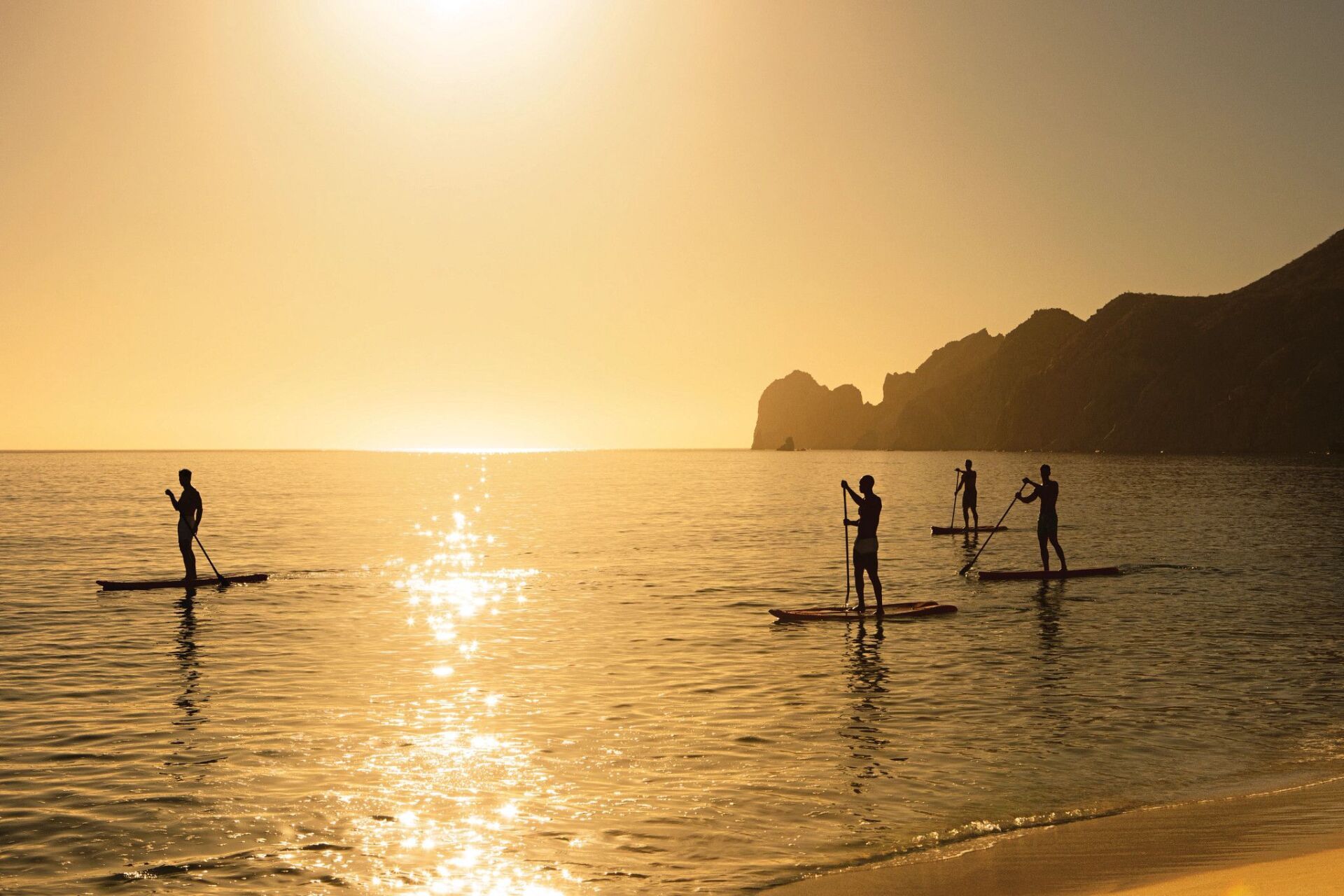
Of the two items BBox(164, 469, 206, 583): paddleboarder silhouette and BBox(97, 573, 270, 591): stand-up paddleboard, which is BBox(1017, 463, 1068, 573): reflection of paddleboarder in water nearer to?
BBox(164, 469, 206, 583): paddleboarder silhouette

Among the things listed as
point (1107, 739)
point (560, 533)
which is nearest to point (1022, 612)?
point (1107, 739)

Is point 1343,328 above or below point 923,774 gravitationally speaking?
above

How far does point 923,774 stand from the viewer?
35.4 feet

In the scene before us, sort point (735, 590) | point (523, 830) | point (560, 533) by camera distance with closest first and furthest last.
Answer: point (523, 830) < point (735, 590) < point (560, 533)

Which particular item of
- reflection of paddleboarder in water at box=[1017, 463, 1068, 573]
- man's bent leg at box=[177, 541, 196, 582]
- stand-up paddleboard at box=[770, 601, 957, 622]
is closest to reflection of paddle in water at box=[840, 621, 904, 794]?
stand-up paddleboard at box=[770, 601, 957, 622]

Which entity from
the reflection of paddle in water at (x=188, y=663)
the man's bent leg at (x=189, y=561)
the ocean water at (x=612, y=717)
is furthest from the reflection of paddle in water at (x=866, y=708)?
the man's bent leg at (x=189, y=561)

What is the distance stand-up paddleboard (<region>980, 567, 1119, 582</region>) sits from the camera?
28125 millimetres

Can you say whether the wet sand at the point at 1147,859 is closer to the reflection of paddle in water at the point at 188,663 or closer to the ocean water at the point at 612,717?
the ocean water at the point at 612,717

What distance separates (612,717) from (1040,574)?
18427 millimetres

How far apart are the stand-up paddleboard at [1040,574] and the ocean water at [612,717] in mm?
445

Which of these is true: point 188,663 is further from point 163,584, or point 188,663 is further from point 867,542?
point 867,542

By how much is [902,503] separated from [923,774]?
62119mm

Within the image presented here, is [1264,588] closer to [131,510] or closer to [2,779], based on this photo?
[2,779]

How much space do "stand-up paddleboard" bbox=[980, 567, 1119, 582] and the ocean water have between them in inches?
17.5
